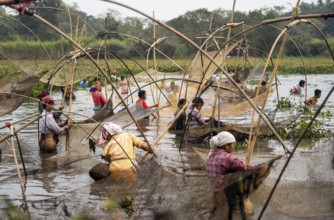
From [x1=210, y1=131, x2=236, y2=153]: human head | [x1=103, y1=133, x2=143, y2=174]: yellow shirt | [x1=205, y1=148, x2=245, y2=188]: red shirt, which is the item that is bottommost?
[x1=103, y1=133, x2=143, y2=174]: yellow shirt

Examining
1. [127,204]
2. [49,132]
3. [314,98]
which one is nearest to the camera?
[127,204]

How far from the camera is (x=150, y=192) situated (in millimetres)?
4973

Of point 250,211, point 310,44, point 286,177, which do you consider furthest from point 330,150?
point 310,44

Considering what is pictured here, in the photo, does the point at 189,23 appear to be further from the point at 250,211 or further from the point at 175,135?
the point at 250,211

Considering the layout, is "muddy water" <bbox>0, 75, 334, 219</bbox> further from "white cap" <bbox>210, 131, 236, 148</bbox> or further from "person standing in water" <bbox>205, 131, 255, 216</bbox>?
"white cap" <bbox>210, 131, 236, 148</bbox>

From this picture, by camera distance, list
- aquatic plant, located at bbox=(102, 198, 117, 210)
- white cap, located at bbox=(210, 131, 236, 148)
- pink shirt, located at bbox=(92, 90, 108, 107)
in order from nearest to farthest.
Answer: white cap, located at bbox=(210, 131, 236, 148), aquatic plant, located at bbox=(102, 198, 117, 210), pink shirt, located at bbox=(92, 90, 108, 107)

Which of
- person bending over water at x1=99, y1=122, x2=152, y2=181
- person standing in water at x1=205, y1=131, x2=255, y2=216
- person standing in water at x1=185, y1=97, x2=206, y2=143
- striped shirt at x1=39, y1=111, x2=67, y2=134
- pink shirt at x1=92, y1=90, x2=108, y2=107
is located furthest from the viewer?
pink shirt at x1=92, y1=90, x2=108, y2=107

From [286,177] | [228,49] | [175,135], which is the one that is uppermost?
[228,49]

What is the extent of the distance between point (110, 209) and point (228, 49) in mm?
3392

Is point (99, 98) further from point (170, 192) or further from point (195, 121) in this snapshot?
point (170, 192)

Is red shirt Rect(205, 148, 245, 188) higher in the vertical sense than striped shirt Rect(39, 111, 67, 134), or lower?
higher

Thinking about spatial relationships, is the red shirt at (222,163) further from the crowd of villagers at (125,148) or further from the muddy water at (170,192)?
the muddy water at (170,192)

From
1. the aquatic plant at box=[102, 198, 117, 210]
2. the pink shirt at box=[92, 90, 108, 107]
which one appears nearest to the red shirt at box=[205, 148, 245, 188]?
the aquatic plant at box=[102, 198, 117, 210]

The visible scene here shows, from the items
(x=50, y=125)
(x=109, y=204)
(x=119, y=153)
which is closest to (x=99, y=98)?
(x=50, y=125)
